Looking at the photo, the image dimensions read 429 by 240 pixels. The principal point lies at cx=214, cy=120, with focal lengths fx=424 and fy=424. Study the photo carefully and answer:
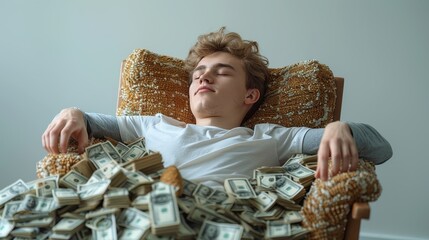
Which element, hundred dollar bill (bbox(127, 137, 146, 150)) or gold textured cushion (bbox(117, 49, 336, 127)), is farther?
gold textured cushion (bbox(117, 49, 336, 127))

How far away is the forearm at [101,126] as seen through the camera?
1462mm

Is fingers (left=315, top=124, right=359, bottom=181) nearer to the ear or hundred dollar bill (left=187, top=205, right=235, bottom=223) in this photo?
hundred dollar bill (left=187, top=205, right=235, bottom=223)

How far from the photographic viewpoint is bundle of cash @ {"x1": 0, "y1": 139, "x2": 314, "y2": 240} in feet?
3.07

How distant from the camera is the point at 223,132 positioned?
1488mm

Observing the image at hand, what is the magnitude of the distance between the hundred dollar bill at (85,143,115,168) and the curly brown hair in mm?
614

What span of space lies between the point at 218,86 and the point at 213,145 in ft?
0.81

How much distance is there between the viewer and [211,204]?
3.40ft

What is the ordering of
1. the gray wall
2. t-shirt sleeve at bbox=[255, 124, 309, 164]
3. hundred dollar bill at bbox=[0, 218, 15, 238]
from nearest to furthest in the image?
hundred dollar bill at bbox=[0, 218, 15, 238], t-shirt sleeve at bbox=[255, 124, 309, 164], the gray wall

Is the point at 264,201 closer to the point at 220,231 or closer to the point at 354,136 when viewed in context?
the point at 220,231

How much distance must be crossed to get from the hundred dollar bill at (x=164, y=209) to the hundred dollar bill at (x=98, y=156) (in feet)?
0.99

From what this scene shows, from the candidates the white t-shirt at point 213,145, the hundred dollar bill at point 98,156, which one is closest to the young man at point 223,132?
the white t-shirt at point 213,145

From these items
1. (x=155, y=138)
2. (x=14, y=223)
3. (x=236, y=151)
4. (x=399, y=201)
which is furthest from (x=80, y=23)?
(x=399, y=201)

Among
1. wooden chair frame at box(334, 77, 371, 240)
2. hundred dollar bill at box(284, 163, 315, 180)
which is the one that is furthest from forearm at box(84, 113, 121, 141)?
wooden chair frame at box(334, 77, 371, 240)

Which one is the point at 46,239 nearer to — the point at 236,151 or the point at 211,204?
the point at 211,204
